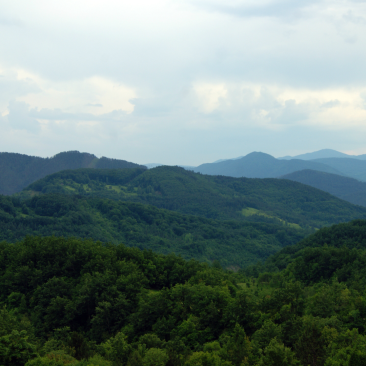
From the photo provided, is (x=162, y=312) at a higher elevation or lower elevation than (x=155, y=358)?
lower

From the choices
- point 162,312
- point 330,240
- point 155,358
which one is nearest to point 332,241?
point 330,240

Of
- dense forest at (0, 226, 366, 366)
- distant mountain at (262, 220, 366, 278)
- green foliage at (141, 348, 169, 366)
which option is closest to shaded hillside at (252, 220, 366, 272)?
distant mountain at (262, 220, 366, 278)

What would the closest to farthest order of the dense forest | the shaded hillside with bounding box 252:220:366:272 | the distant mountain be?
the dense forest
the distant mountain
the shaded hillside with bounding box 252:220:366:272

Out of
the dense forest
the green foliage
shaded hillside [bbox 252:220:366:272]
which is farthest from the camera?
shaded hillside [bbox 252:220:366:272]

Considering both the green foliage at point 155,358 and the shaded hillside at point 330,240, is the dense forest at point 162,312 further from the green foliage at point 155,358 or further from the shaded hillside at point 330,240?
the shaded hillside at point 330,240

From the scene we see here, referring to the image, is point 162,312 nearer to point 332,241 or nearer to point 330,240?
point 332,241

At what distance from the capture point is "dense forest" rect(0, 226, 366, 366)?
110 ft

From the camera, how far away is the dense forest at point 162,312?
110 ft

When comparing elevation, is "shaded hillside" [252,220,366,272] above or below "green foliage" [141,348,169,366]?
below

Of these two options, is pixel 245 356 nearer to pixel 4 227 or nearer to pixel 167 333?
pixel 167 333

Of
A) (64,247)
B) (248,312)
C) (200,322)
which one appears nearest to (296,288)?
(248,312)

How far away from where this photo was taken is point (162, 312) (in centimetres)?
4969

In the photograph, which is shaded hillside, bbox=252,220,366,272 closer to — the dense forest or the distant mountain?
the distant mountain

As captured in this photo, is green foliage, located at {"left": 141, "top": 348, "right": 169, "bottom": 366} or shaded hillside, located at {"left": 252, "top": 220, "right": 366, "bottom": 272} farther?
shaded hillside, located at {"left": 252, "top": 220, "right": 366, "bottom": 272}
